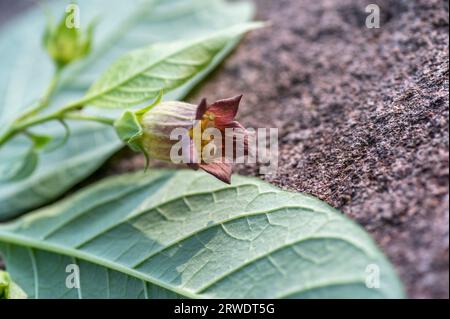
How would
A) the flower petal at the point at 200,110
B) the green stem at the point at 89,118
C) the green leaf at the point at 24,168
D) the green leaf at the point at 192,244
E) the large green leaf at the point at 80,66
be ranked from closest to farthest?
the green leaf at the point at 192,244 → the flower petal at the point at 200,110 → the green stem at the point at 89,118 → the green leaf at the point at 24,168 → the large green leaf at the point at 80,66

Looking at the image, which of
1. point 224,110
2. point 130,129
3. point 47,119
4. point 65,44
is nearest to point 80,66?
point 65,44

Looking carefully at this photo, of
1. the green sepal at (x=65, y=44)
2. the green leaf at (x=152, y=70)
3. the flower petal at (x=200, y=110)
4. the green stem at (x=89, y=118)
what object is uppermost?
the green sepal at (x=65, y=44)

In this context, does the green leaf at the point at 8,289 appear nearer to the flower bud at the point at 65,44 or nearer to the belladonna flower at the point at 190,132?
the belladonna flower at the point at 190,132

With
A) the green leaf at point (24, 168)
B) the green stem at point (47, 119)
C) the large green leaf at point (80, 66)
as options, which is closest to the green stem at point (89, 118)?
the green stem at point (47, 119)

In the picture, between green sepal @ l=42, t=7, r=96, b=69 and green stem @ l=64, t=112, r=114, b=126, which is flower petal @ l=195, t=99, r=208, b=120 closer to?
green stem @ l=64, t=112, r=114, b=126

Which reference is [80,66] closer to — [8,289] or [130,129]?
[130,129]

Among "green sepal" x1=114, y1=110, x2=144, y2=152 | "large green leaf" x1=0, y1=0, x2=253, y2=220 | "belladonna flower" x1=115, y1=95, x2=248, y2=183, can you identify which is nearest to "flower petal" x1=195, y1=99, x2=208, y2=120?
"belladonna flower" x1=115, y1=95, x2=248, y2=183
